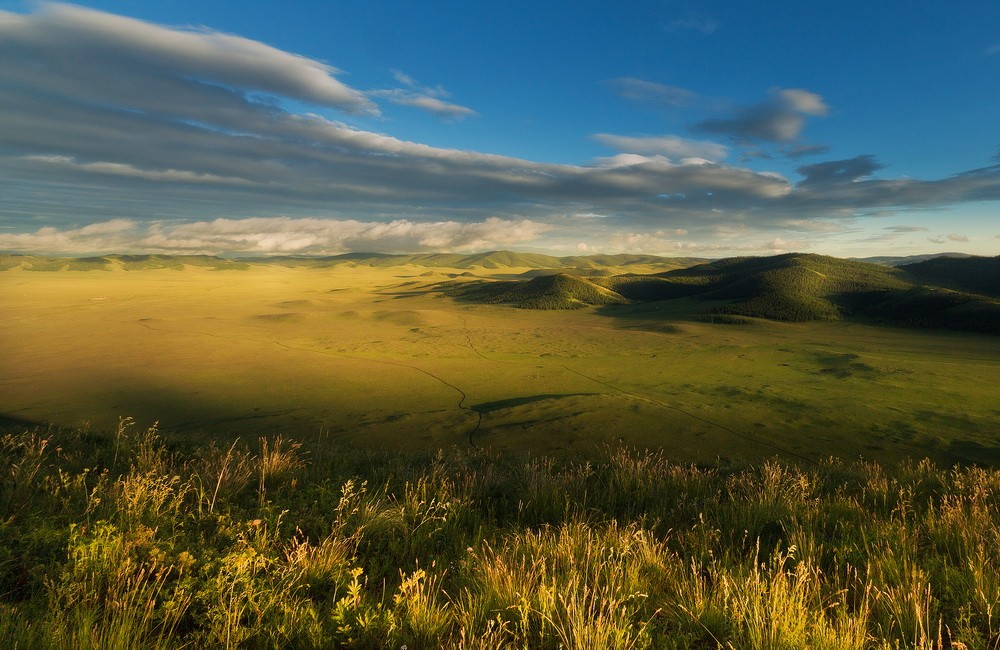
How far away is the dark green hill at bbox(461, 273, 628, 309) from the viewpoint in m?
94.1

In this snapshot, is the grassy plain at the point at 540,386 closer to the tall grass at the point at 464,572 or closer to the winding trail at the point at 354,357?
the winding trail at the point at 354,357

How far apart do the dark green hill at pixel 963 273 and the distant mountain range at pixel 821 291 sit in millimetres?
136

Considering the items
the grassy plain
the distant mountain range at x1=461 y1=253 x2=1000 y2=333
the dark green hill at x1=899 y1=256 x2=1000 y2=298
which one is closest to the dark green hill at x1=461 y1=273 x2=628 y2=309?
the distant mountain range at x1=461 y1=253 x2=1000 y2=333

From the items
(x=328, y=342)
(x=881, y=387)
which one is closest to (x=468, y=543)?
(x=881, y=387)

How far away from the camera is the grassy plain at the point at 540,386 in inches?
683

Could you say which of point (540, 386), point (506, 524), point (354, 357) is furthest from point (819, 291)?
point (506, 524)

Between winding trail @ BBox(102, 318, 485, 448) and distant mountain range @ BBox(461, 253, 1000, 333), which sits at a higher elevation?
distant mountain range @ BBox(461, 253, 1000, 333)

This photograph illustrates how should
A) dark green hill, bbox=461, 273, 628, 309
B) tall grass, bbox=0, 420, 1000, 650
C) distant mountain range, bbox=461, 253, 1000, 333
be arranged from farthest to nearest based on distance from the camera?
dark green hill, bbox=461, 273, 628, 309
distant mountain range, bbox=461, 253, 1000, 333
tall grass, bbox=0, 420, 1000, 650

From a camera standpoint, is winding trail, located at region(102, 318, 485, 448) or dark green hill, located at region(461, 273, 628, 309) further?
dark green hill, located at region(461, 273, 628, 309)

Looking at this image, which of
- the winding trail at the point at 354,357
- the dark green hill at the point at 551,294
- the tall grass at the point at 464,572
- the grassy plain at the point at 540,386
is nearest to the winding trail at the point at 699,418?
the grassy plain at the point at 540,386

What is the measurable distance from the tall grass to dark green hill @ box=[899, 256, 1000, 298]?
381ft

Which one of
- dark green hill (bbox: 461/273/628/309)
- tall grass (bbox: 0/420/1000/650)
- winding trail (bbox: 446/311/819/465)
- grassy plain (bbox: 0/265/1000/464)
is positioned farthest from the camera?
dark green hill (bbox: 461/273/628/309)

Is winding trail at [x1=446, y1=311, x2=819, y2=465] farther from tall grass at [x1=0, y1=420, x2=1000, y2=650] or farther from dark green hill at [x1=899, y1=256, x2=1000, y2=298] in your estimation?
dark green hill at [x1=899, y1=256, x2=1000, y2=298]

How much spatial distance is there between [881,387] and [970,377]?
24.7 ft
